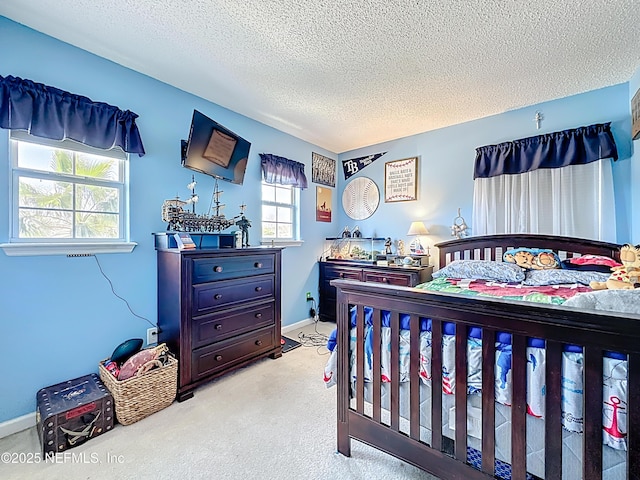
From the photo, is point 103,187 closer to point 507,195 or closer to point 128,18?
point 128,18

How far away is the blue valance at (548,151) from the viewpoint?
2553mm

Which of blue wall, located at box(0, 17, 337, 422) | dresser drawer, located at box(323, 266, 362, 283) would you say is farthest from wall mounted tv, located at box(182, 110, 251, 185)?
dresser drawer, located at box(323, 266, 362, 283)

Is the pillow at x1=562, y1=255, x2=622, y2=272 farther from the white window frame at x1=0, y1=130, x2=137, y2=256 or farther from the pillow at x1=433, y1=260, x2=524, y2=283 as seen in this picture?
the white window frame at x1=0, y1=130, x2=137, y2=256

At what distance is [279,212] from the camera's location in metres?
3.71

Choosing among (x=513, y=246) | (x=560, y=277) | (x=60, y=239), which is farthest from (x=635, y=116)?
(x=60, y=239)

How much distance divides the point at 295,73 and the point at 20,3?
1731 mm

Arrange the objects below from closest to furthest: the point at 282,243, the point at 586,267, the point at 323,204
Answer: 1. the point at 586,267
2. the point at 282,243
3. the point at 323,204

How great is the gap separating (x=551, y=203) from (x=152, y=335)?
4.00 meters

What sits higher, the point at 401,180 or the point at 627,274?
the point at 401,180

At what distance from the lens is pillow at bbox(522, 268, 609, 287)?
2.12 metres

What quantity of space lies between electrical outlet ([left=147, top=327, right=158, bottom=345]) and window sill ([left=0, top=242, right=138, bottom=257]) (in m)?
0.71

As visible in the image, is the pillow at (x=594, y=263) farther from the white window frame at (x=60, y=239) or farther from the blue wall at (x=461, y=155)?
the white window frame at (x=60, y=239)

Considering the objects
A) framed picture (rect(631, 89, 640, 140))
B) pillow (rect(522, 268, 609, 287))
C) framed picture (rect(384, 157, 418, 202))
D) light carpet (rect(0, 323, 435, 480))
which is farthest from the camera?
framed picture (rect(384, 157, 418, 202))

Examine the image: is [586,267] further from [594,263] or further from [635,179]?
[635,179]
